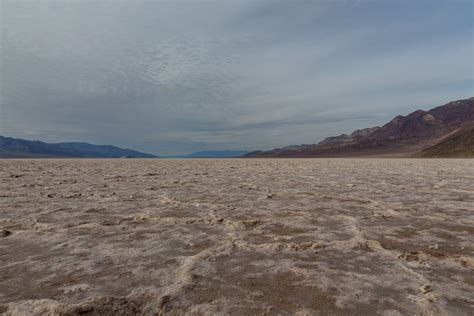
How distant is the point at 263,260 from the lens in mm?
1938

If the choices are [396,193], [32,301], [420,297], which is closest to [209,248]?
[32,301]

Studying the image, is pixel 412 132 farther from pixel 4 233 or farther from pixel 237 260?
pixel 4 233

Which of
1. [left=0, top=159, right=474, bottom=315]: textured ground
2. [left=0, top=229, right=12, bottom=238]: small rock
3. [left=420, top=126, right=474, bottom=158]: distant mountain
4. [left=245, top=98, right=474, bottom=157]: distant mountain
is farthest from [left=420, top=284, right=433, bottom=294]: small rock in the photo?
[left=245, top=98, right=474, bottom=157]: distant mountain

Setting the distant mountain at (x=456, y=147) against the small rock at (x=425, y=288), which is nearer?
the small rock at (x=425, y=288)

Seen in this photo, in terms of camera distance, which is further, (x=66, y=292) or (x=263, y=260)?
(x=263, y=260)

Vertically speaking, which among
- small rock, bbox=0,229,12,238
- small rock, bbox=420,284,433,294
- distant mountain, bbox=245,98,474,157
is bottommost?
small rock, bbox=420,284,433,294

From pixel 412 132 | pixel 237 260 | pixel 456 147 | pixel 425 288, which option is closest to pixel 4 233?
pixel 237 260

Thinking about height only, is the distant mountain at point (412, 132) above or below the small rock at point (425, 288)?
above

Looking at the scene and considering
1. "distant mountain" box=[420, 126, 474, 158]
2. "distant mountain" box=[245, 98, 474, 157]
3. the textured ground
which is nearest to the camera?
the textured ground

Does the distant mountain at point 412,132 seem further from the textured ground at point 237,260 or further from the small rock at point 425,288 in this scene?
the small rock at point 425,288

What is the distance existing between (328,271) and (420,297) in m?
0.46

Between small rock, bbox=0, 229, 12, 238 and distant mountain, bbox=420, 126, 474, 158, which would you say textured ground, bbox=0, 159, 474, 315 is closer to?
small rock, bbox=0, 229, 12, 238

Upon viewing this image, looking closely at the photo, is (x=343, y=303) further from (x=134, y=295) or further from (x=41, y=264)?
(x=41, y=264)

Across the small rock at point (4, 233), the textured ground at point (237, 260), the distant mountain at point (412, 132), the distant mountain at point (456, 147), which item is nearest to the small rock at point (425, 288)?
the textured ground at point (237, 260)
